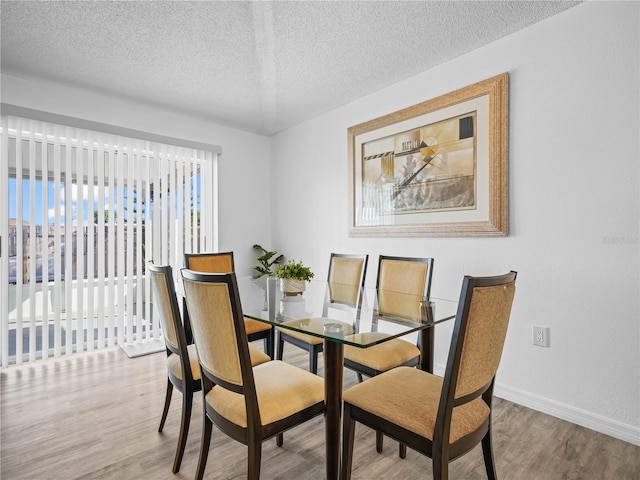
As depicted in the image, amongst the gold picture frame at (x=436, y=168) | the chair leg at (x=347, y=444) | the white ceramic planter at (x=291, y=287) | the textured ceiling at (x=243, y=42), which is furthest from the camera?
the gold picture frame at (x=436, y=168)

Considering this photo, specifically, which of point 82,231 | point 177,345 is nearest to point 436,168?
point 177,345

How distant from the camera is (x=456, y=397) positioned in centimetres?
120

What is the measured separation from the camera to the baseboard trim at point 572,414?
6.46 feet

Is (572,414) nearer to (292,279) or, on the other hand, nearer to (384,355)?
(384,355)

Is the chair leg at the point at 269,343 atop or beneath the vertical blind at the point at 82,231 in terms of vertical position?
beneath

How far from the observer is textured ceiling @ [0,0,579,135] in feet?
7.16

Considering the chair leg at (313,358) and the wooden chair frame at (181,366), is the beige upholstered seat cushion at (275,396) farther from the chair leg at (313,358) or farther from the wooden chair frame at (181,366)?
the chair leg at (313,358)

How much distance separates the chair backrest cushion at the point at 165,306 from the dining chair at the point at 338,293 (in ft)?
1.98

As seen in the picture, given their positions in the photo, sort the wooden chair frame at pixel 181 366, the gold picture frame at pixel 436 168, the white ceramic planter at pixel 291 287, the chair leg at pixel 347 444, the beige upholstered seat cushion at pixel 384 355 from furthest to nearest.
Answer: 1. the gold picture frame at pixel 436 168
2. the white ceramic planter at pixel 291 287
3. the beige upholstered seat cushion at pixel 384 355
4. the wooden chair frame at pixel 181 366
5. the chair leg at pixel 347 444

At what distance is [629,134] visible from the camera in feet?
6.50

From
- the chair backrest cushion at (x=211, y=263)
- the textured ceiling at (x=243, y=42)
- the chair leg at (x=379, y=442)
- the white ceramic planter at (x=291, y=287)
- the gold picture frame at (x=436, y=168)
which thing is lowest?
the chair leg at (x=379, y=442)

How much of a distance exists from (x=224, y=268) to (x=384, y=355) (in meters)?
1.59

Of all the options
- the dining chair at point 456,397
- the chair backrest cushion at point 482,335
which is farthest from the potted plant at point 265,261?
the chair backrest cushion at point 482,335

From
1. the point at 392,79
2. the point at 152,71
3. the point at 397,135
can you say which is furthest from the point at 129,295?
the point at 392,79
